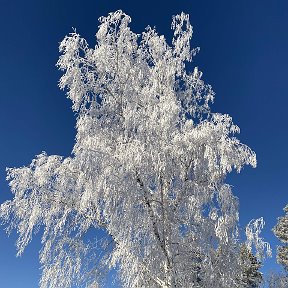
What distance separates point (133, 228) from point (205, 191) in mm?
2070

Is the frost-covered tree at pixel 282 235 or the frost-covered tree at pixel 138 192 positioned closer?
the frost-covered tree at pixel 138 192

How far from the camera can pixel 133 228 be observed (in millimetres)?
9469

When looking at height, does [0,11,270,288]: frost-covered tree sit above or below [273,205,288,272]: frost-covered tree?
below

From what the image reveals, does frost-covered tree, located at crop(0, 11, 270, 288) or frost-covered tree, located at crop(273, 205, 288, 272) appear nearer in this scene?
frost-covered tree, located at crop(0, 11, 270, 288)

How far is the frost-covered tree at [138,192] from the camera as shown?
31.0 ft

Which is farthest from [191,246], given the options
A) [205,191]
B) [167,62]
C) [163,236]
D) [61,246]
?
[167,62]

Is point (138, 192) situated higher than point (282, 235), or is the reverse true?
point (282, 235)

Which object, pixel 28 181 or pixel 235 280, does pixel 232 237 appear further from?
pixel 28 181

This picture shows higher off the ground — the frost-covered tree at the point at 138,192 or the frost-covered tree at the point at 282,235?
the frost-covered tree at the point at 282,235

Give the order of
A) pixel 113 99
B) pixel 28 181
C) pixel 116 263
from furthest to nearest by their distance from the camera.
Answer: pixel 113 99 < pixel 28 181 < pixel 116 263

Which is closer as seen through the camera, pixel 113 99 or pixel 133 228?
pixel 133 228

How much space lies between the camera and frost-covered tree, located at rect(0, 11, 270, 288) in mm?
9453

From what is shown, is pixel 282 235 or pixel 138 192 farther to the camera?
pixel 282 235

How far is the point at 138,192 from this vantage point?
31.9 ft
